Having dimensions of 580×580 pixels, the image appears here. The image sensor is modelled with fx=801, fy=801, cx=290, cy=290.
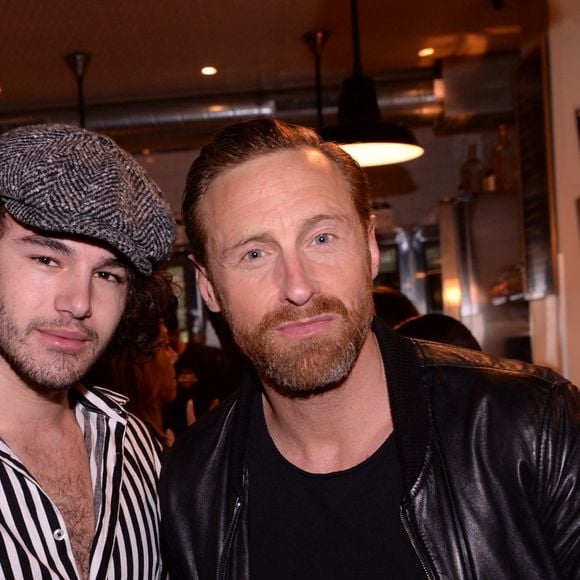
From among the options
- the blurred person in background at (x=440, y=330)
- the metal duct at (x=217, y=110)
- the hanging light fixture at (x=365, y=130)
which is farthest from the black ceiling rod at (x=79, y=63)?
the blurred person in background at (x=440, y=330)

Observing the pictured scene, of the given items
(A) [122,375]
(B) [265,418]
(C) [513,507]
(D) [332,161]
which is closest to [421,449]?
(C) [513,507]

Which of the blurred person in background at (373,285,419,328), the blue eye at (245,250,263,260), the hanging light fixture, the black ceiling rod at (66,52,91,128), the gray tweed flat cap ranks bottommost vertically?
the blurred person in background at (373,285,419,328)

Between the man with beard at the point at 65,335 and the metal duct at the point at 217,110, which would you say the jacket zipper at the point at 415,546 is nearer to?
the man with beard at the point at 65,335

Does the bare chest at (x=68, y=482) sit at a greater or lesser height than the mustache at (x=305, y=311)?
lesser

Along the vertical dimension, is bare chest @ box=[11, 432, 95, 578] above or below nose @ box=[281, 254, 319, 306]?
below

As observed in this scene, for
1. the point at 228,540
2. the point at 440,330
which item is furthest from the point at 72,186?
the point at 440,330

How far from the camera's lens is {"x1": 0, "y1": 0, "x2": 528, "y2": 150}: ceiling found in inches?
201

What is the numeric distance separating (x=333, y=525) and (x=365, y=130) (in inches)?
111

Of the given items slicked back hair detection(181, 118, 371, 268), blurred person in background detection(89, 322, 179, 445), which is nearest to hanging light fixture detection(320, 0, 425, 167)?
blurred person in background detection(89, 322, 179, 445)

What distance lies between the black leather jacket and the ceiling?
3.13 meters

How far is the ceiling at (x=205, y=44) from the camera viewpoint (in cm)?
511

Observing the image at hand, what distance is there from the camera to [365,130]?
13.8 ft

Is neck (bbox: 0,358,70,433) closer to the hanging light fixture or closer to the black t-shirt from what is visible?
the black t-shirt

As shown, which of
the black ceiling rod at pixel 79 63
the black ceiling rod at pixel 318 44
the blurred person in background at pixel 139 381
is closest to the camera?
the blurred person in background at pixel 139 381
